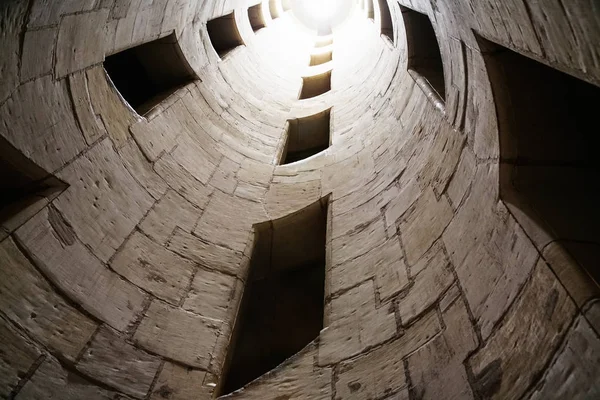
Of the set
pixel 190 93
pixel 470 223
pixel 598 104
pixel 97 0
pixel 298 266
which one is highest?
pixel 190 93

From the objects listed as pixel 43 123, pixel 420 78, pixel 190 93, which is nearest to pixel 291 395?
pixel 43 123

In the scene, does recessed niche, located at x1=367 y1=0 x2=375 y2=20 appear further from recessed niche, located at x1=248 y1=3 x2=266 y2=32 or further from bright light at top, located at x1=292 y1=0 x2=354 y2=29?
bright light at top, located at x1=292 y1=0 x2=354 y2=29

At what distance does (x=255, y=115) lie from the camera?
22.8ft

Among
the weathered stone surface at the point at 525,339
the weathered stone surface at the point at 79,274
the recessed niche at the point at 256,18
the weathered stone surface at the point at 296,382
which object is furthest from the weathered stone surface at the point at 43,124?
the recessed niche at the point at 256,18

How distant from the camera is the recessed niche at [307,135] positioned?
6.99 m

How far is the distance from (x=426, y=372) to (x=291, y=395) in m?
0.90

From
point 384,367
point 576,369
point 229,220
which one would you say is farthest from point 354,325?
point 229,220

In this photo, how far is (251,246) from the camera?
417 centimetres

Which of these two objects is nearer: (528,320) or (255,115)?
(528,320)

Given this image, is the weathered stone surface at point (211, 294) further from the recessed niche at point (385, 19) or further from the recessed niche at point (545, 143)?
the recessed niche at point (385, 19)

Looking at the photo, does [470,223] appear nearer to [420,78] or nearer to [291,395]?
[291,395]

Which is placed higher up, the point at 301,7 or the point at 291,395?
the point at 301,7

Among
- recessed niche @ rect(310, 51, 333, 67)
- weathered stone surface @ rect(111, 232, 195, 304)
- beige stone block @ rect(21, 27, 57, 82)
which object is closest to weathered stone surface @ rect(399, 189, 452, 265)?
weathered stone surface @ rect(111, 232, 195, 304)

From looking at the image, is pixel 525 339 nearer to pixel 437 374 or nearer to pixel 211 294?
pixel 437 374
